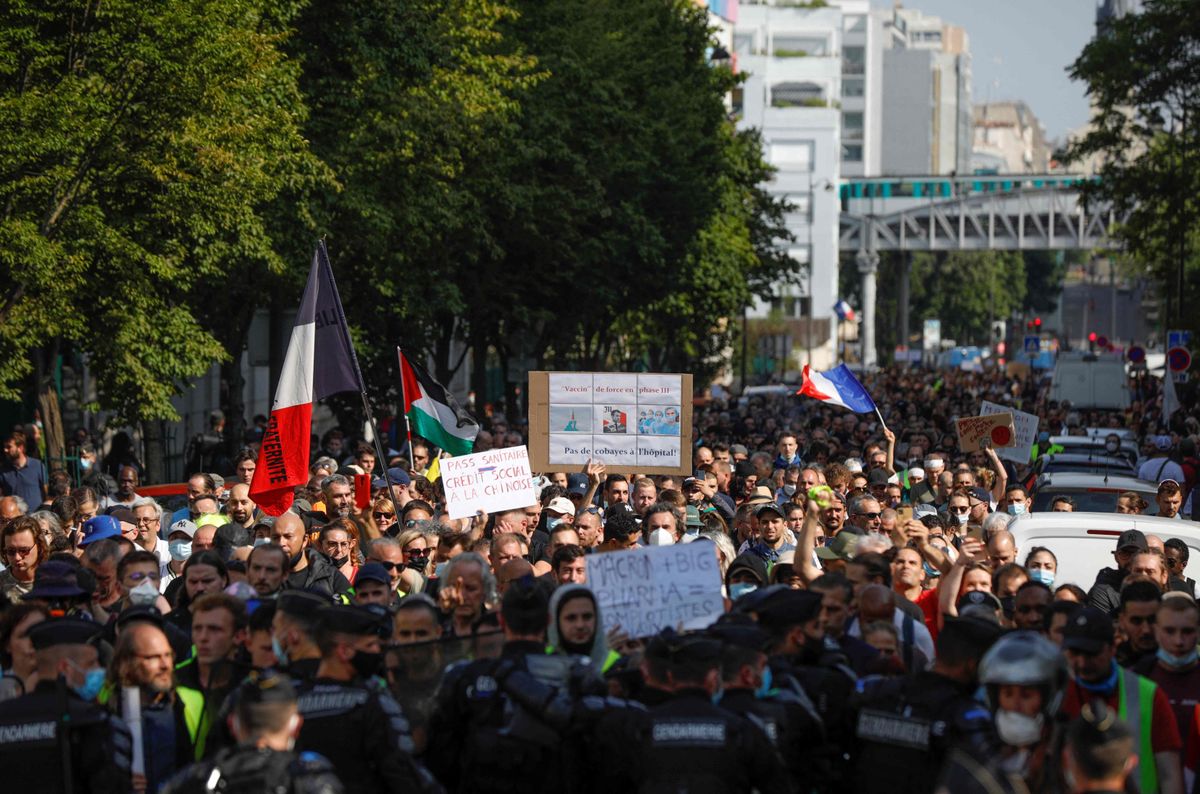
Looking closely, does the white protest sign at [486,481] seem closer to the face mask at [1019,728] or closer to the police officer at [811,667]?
the police officer at [811,667]

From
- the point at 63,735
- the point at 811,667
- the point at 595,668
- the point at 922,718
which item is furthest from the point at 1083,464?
the point at 63,735

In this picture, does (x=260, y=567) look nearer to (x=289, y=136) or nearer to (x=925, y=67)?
(x=289, y=136)

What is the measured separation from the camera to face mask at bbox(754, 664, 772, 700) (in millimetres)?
6863

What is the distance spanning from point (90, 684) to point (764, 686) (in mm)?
2207

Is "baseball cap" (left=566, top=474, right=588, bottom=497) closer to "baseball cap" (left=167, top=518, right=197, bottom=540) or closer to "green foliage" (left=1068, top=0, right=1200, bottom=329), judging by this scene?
"baseball cap" (left=167, top=518, right=197, bottom=540)

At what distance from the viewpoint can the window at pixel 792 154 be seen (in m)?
132

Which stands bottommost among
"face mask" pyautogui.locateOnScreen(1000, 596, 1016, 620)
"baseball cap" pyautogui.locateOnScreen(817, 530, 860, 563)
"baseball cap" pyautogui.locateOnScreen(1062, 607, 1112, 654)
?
"baseball cap" pyautogui.locateOnScreen(817, 530, 860, 563)

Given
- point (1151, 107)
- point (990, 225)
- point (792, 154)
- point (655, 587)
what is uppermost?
point (792, 154)

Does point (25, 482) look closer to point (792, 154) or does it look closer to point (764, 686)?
point (764, 686)

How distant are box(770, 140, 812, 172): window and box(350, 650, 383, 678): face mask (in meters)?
125

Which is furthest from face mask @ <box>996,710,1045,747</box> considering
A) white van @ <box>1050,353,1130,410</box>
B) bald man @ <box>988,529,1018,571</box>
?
white van @ <box>1050,353,1130,410</box>

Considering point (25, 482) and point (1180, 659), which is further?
point (25, 482)

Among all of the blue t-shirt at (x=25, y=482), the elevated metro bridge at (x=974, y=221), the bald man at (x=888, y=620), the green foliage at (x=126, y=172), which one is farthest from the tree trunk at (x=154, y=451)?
the elevated metro bridge at (x=974, y=221)

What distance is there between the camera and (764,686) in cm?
691
